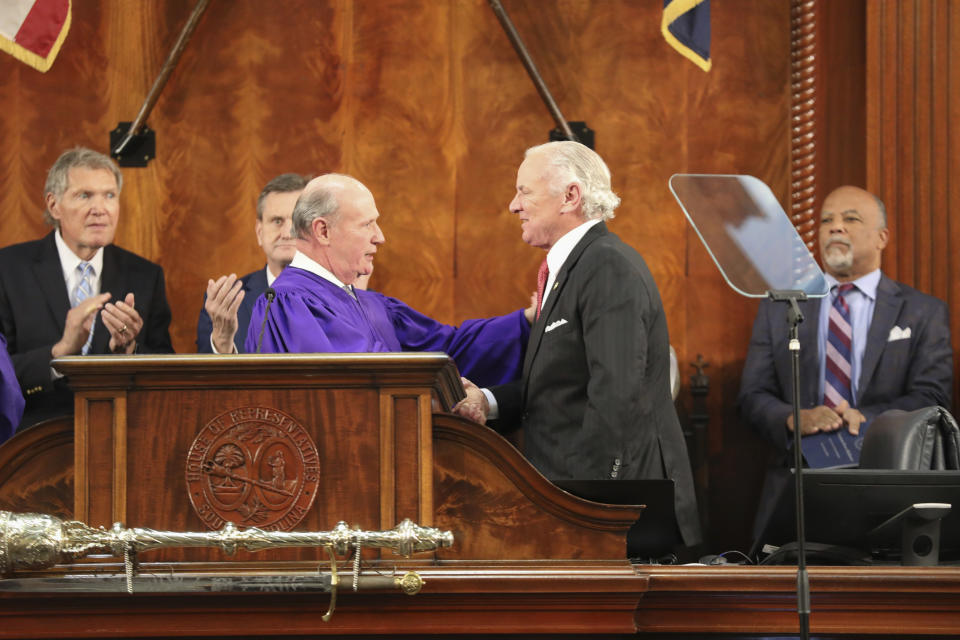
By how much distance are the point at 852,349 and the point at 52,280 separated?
122 inches

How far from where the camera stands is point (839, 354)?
16.9 feet

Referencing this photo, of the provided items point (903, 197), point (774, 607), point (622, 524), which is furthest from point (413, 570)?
point (903, 197)

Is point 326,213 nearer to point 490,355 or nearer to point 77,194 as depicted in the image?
point 490,355

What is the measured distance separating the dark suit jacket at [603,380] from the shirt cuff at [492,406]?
78 mm

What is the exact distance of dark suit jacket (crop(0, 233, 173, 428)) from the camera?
14.9ft

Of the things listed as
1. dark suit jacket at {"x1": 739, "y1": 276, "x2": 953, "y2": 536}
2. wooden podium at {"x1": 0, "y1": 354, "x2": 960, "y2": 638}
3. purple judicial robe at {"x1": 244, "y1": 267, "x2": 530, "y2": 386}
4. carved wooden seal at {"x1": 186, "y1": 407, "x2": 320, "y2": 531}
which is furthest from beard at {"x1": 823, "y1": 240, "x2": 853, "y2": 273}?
carved wooden seal at {"x1": 186, "y1": 407, "x2": 320, "y2": 531}

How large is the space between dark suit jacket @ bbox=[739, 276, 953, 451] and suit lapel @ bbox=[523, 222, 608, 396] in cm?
174

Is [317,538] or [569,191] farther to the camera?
[569,191]

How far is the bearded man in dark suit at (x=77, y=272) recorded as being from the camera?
482cm

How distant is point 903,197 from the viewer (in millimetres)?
5309

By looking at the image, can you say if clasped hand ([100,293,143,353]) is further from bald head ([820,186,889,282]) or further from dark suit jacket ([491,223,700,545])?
bald head ([820,186,889,282])

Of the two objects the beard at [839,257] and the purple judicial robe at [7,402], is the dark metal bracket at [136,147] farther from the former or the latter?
the beard at [839,257]

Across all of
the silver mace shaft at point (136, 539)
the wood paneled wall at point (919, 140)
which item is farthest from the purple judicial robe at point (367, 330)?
the wood paneled wall at point (919, 140)

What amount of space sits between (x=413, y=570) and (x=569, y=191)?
168 centimetres
